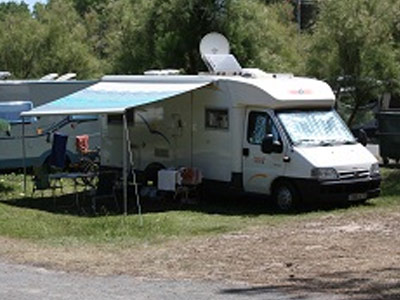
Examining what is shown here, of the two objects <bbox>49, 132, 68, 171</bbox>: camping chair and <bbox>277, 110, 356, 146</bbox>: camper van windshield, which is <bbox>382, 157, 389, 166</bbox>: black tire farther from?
<bbox>49, 132, 68, 171</bbox>: camping chair

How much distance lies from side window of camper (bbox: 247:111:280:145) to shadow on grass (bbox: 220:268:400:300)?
6.65m

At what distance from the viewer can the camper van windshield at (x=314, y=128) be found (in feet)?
51.9

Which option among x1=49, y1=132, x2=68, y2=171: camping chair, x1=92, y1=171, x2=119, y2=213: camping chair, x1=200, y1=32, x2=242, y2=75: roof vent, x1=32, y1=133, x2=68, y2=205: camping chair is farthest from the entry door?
x1=49, y1=132, x2=68, y2=171: camping chair

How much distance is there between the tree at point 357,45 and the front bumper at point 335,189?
7.14m

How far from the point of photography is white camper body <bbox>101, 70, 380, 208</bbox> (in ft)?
50.9

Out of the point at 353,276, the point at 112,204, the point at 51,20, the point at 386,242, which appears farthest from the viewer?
the point at 51,20


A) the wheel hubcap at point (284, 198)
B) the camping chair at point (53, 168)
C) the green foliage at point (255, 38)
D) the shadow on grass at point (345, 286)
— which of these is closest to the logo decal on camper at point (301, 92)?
the wheel hubcap at point (284, 198)

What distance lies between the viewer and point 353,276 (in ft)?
30.6

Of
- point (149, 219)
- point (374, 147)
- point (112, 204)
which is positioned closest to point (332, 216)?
point (149, 219)

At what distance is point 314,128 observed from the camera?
52.8ft

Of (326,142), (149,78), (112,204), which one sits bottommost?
(112,204)

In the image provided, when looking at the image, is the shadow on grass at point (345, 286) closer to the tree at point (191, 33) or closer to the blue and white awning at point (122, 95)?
the blue and white awning at point (122, 95)

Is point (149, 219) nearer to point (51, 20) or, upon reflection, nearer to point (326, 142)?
point (326, 142)

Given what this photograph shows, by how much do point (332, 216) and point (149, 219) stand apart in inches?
116
